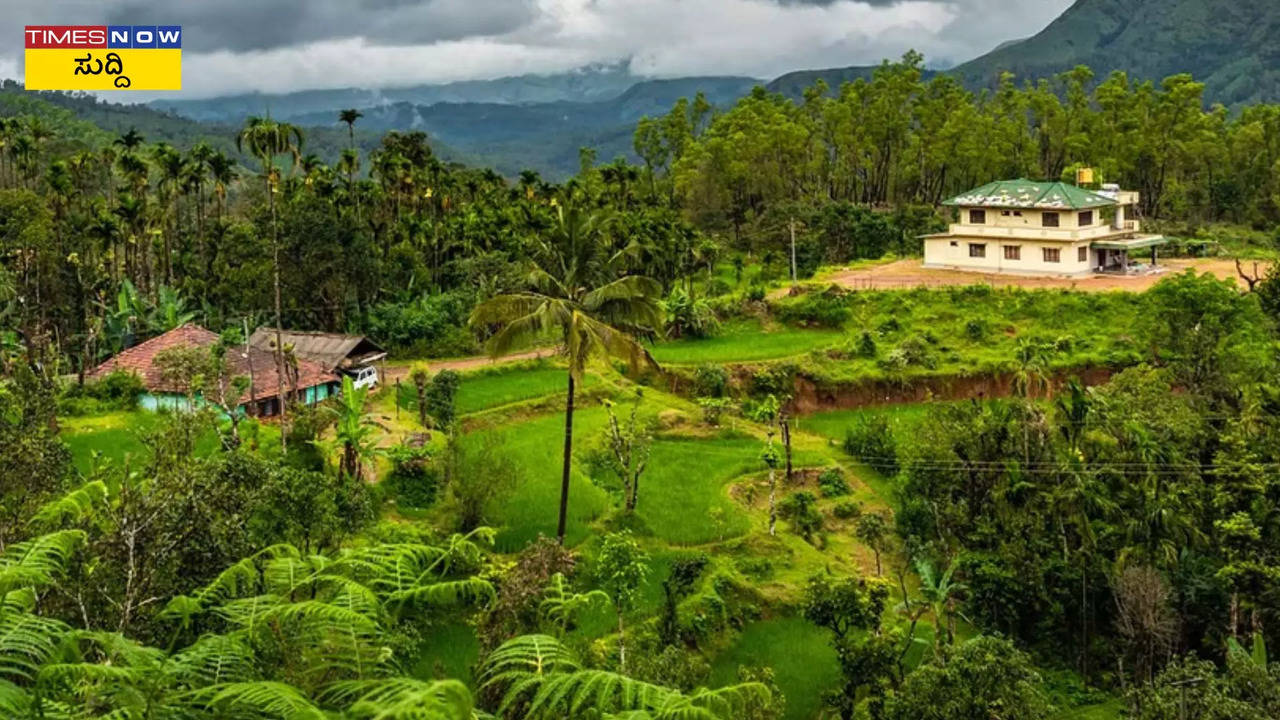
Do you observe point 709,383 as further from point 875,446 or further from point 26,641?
point 26,641

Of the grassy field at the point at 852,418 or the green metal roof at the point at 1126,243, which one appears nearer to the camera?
the grassy field at the point at 852,418

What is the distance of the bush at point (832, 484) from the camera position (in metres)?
28.1

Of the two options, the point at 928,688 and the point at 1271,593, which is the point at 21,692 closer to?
the point at 928,688

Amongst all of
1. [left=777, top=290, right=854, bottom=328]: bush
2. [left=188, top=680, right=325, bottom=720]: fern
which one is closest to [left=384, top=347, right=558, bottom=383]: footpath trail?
[left=777, top=290, right=854, bottom=328]: bush

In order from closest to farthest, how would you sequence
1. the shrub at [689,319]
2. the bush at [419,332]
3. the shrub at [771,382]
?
the shrub at [771,382] → the shrub at [689,319] → the bush at [419,332]

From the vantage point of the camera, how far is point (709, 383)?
36.7 m

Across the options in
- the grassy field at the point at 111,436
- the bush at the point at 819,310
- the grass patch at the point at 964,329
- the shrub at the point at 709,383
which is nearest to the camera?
the grassy field at the point at 111,436

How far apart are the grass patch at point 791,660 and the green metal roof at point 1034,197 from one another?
34.5m

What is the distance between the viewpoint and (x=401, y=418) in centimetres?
3216

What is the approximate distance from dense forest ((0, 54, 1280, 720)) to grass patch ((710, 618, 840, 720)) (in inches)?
4.7

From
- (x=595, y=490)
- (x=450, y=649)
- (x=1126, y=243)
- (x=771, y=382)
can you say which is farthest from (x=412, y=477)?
(x=1126, y=243)

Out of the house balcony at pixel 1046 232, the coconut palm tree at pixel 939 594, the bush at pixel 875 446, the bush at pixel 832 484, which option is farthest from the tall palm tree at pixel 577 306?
the house balcony at pixel 1046 232

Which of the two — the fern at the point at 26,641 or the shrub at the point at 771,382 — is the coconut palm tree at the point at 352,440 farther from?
the fern at the point at 26,641

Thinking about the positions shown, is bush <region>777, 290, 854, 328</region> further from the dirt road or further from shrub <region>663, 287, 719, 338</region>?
shrub <region>663, 287, 719, 338</region>
